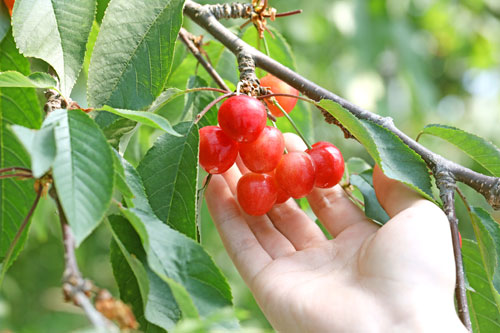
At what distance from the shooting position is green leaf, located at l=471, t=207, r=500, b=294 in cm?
114

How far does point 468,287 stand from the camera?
129 centimetres

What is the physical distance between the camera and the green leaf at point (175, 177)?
105 cm

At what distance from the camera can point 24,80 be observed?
91 cm

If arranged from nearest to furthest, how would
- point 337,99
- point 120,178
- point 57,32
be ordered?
point 120,178 < point 57,32 < point 337,99

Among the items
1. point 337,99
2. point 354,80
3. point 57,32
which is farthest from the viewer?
point 354,80

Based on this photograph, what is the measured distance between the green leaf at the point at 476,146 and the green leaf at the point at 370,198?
24 cm

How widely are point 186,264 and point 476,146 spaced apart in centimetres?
75

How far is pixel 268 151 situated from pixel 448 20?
3.48 m

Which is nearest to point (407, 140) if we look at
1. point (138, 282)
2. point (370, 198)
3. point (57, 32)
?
point (370, 198)

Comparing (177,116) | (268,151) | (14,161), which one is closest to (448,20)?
(177,116)

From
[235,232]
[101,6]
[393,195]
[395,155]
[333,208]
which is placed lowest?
[235,232]

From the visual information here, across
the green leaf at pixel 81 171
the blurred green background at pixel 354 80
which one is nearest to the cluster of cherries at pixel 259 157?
the green leaf at pixel 81 171

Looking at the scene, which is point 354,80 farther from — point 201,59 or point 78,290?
point 78,290

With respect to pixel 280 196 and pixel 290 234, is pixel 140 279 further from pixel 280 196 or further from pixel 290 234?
pixel 290 234
